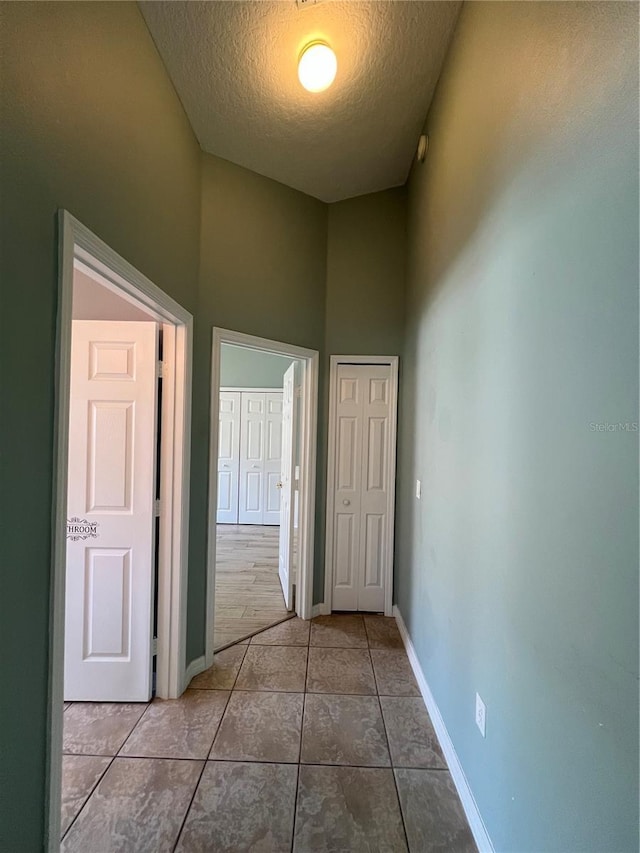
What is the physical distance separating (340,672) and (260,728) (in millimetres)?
609

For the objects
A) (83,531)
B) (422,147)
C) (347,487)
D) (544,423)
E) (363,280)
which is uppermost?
(422,147)

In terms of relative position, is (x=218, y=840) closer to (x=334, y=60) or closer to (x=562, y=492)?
(x=562, y=492)

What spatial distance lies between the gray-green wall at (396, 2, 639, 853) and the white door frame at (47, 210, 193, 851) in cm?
134

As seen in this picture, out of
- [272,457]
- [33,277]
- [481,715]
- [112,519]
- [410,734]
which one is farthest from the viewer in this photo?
[272,457]

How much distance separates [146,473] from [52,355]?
3.50 ft

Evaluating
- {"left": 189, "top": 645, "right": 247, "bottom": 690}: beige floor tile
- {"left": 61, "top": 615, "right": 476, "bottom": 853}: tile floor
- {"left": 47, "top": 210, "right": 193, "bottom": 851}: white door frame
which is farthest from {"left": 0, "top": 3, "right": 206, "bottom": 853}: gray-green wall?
{"left": 189, "top": 645, "right": 247, "bottom": 690}: beige floor tile

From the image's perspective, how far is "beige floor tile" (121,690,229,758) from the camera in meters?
1.70

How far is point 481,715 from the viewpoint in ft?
4.30

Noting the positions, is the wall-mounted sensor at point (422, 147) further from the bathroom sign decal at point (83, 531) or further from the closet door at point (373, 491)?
the bathroom sign decal at point (83, 531)

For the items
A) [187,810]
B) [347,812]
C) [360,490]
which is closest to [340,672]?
[347,812]

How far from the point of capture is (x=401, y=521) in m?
2.88

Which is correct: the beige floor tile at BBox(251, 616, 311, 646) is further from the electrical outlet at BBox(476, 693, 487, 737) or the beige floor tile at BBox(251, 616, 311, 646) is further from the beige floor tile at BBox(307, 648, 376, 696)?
the electrical outlet at BBox(476, 693, 487, 737)

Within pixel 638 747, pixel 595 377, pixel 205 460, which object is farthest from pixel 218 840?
pixel 595 377

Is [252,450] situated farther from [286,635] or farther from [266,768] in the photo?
[266,768]
